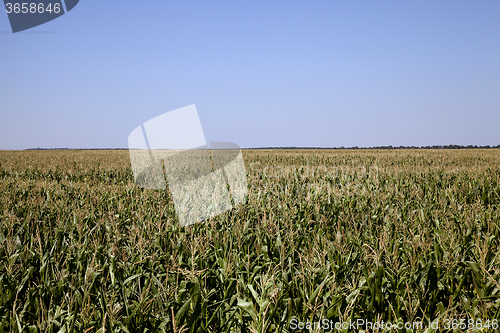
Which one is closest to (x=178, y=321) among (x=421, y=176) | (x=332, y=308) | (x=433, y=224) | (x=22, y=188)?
(x=332, y=308)

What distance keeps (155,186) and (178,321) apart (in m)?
7.25

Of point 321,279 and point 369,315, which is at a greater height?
point 321,279

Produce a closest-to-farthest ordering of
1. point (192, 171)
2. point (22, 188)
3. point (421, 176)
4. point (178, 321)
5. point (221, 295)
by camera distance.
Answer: point (178, 321)
point (221, 295)
point (22, 188)
point (421, 176)
point (192, 171)

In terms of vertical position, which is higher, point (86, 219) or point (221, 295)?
point (86, 219)

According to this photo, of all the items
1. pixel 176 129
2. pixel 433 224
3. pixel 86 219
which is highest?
pixel 176 129

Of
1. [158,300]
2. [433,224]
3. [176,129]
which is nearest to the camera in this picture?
[158,300]

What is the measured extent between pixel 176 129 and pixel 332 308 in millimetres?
2981

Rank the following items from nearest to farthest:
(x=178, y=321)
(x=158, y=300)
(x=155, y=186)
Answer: (x=178, y=321) < (x=158, y=300) < (x=155, y=186)

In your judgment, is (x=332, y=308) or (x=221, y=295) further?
(x=221, y=295)

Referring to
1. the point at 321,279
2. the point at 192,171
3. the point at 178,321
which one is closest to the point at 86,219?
the point at 178,321

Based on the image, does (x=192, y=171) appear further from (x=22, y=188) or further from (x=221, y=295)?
(x=221, y=295)

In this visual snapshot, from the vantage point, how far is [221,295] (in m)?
2.88

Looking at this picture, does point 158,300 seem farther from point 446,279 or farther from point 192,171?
point 192,171

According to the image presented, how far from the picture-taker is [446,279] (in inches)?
120
